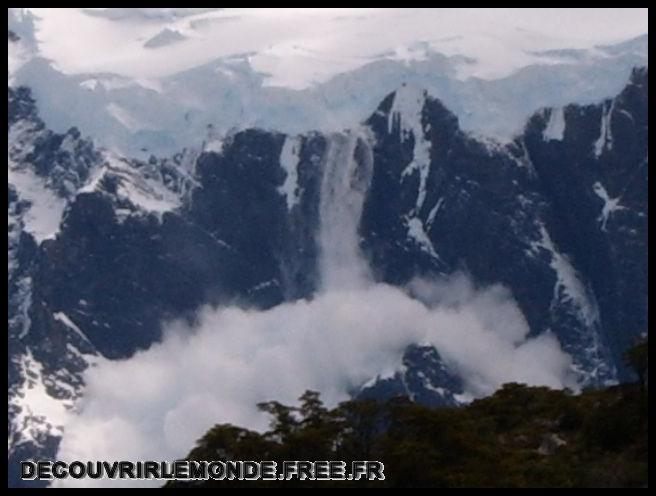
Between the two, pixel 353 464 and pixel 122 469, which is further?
pixel 353 464

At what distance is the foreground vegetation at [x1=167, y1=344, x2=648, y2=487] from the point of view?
268 ft

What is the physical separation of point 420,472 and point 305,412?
10899mm

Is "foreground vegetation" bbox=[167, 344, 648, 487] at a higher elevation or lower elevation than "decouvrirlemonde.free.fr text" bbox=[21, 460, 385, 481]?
higher

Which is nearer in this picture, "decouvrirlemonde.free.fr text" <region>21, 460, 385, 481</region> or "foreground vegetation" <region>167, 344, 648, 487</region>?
Answer: "decouvrirlemonde.free.fr text" <region>21, 460, 385, 481</region>

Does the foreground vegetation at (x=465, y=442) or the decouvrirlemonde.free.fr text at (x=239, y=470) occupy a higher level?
the foreground vegetation at (x=465, y=442)

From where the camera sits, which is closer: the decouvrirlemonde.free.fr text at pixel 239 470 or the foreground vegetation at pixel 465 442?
the decouvrirlemonde.free.fr text at pixel 239 470

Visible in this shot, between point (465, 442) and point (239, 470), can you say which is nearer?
point (239, 470)

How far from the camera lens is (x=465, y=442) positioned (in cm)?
8700

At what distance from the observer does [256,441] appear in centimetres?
8719

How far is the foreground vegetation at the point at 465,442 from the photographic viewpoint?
81812 millimetres

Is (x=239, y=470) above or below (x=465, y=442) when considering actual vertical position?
below
